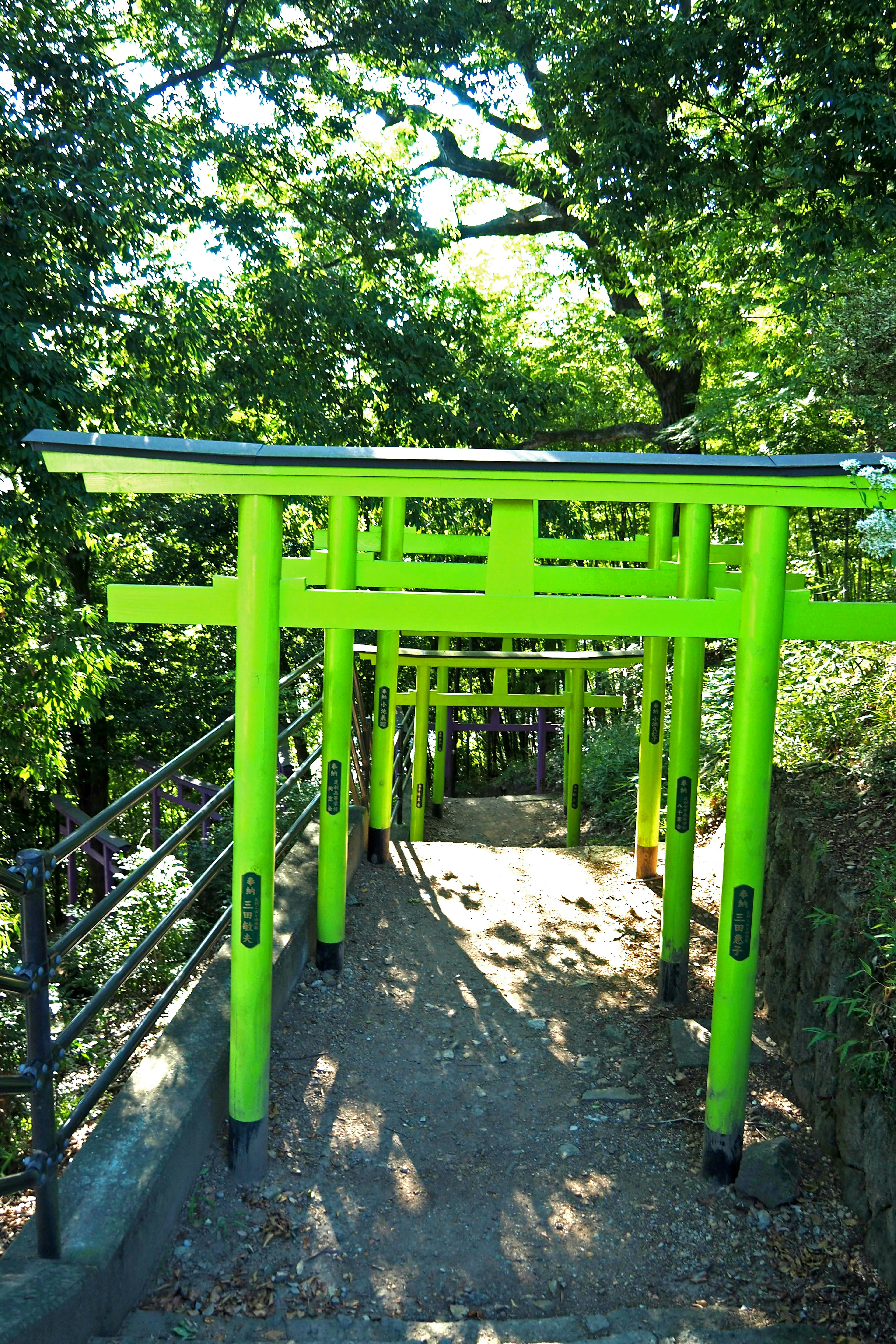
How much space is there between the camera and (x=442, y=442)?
8914 mm

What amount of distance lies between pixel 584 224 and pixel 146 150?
4018mm

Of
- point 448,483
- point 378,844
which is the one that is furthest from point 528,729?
point 448,483

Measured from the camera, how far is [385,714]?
5574 millimetres

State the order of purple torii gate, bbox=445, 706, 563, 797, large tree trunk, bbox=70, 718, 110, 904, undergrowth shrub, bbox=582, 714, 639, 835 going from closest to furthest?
undergrowth shrub, bbox=582, 714, 639, 835, purple torii gate, bbox=445, 706, 563, 797, large tree trunk, bbox=70, 718, 110, 904

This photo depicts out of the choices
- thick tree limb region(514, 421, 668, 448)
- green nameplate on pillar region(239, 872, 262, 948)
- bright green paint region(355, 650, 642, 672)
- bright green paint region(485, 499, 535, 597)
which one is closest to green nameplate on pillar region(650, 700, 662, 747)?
bright green paint region(355, 650, 642, 672)

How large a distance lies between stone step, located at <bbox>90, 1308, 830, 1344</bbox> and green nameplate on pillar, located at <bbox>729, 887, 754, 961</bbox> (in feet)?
3.16

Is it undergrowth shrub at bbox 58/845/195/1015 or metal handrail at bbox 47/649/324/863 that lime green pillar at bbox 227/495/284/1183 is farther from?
undergrowth shrub at bbox 58/845/195/1015

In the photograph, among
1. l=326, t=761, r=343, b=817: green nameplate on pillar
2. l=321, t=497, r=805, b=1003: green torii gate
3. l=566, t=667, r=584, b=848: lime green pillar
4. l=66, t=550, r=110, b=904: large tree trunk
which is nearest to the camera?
l=321, t=497, r=805, b=1003: green torii gate

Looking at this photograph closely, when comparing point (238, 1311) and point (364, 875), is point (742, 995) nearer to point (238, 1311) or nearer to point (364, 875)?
point (238, 1311)

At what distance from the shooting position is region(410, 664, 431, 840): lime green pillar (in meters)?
8.24

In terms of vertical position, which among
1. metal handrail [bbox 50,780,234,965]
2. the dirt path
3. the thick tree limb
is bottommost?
the dirt path

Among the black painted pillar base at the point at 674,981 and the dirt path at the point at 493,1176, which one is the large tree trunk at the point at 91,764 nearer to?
the dirt path at the point at 493,1176

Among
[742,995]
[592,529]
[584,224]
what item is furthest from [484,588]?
[592,529]

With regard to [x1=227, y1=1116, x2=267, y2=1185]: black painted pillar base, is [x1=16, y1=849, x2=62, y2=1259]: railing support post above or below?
above
